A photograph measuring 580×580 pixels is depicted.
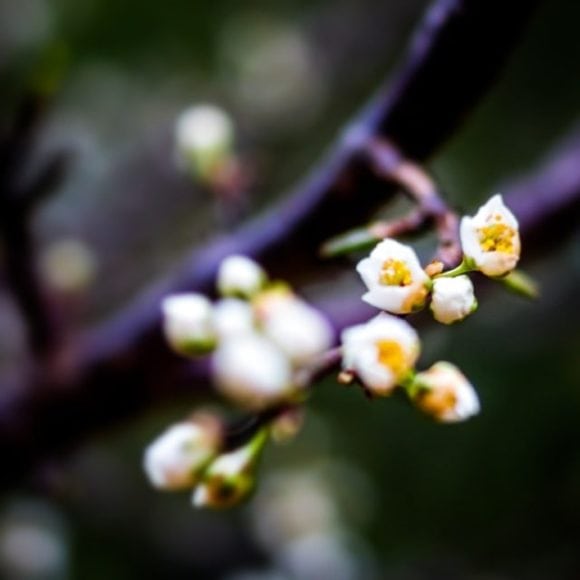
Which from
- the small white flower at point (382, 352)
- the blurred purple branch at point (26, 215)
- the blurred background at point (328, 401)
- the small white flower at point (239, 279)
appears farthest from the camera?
the blurred background at point (328, 401)

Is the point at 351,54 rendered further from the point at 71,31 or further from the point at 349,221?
the point at 349,221

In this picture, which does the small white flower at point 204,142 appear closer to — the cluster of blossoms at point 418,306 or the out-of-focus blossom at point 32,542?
the cluster of blossoms at point 418,306

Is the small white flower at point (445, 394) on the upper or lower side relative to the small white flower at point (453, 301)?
lower

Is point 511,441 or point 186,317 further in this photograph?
point 511,441

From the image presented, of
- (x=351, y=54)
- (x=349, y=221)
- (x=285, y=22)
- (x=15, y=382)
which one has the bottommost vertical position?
(x=349, y=221)

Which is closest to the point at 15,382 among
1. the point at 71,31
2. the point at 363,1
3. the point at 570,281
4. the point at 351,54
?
the point at 570,281

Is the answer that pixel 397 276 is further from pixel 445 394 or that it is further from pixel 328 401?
pixel 328 401

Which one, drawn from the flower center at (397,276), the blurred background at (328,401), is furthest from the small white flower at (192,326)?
the blurred background at (328,401)
